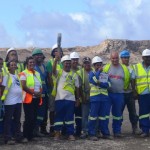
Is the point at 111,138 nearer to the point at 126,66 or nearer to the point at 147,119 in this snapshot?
the point at 147,119

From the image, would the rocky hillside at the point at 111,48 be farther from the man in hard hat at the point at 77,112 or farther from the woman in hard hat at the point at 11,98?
the woman in hard hat at the point at 11,98

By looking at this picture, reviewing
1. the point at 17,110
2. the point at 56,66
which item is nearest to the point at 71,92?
the point at 56,66

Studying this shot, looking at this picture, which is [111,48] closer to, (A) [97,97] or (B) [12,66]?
(A) [97,97]

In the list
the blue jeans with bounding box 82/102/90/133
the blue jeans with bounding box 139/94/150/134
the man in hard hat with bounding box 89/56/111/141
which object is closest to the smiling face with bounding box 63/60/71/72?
the man in hard hat with bounding box 89/56/111/141

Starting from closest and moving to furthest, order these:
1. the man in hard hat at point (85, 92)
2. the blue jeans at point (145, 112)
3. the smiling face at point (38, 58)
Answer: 1. the smiling face at point (38, 58)
2. the man in hard hat at point (85, 92)
3. the blue jeans at point (145, 112)

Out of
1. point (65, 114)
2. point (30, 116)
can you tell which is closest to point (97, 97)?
point (65, 114)

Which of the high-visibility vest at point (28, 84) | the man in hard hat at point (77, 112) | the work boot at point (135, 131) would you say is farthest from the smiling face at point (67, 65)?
the work boot at point (135, 131)

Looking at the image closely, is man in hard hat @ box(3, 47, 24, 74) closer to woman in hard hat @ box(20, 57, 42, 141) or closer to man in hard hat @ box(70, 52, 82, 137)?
woman in hard hat @ box(20, 57, 42, 141)

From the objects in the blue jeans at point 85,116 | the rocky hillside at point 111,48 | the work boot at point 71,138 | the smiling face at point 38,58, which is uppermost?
the rocky hillside at point 111,48

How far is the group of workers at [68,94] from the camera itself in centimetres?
981

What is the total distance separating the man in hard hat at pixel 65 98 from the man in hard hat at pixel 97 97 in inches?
17.4

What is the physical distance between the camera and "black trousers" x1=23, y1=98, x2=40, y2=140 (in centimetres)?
988

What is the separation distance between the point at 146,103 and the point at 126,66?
1.06 meters

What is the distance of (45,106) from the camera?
1068 cm
